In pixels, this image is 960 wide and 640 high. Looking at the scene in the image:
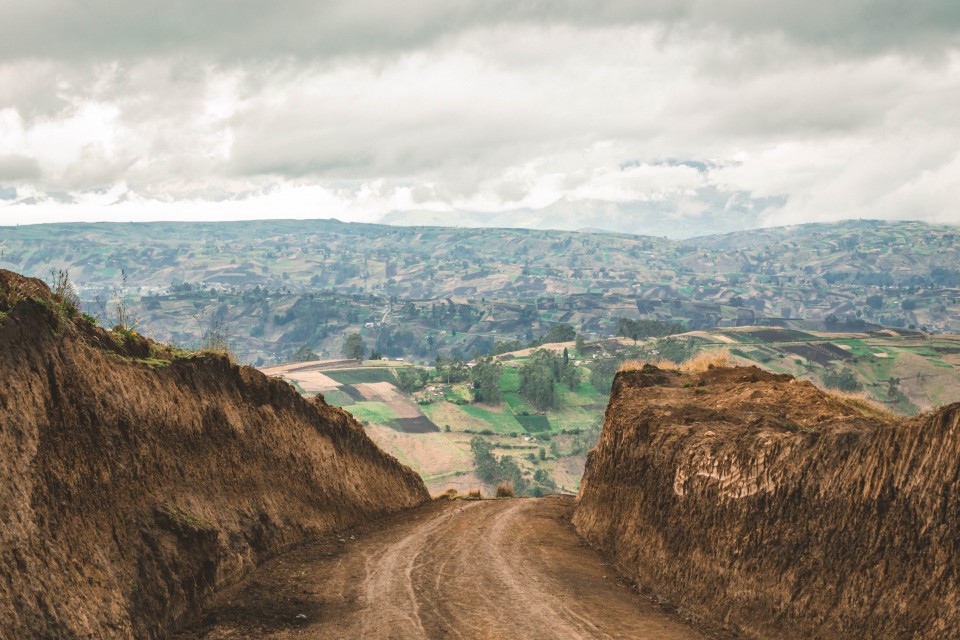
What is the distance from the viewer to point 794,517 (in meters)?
14.2

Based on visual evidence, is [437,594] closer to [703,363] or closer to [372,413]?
[703,363]

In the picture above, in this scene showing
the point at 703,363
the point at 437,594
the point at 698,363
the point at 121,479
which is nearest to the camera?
the point at 121,479

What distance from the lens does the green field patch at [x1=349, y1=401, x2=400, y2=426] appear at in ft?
610

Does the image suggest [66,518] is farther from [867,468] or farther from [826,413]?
[826,413]

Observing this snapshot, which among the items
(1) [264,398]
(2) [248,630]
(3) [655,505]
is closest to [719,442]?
(3) [655,505]

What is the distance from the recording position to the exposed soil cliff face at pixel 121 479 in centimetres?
1099

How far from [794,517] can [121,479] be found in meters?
11.9

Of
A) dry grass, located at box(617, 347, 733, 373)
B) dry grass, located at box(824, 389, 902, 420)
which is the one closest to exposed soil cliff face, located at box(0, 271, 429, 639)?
dry grass, located at box(617, 347, 733, 373)

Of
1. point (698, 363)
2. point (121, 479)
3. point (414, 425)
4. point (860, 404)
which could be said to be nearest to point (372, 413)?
point (414, 425)

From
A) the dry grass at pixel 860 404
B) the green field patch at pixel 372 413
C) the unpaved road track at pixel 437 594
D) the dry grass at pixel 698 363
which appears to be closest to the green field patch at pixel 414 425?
the green field patch at pixel 372 413

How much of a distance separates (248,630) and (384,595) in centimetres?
340

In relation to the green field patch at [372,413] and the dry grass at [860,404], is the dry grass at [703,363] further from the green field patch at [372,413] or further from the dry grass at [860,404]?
the green field patch at [372,413]

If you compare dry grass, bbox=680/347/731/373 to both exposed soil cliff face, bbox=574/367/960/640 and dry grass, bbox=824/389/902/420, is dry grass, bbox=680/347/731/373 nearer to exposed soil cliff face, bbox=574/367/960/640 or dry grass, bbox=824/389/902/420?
dry grass, bbox=824/389/902/420

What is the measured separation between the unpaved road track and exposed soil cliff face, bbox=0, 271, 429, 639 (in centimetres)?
93
